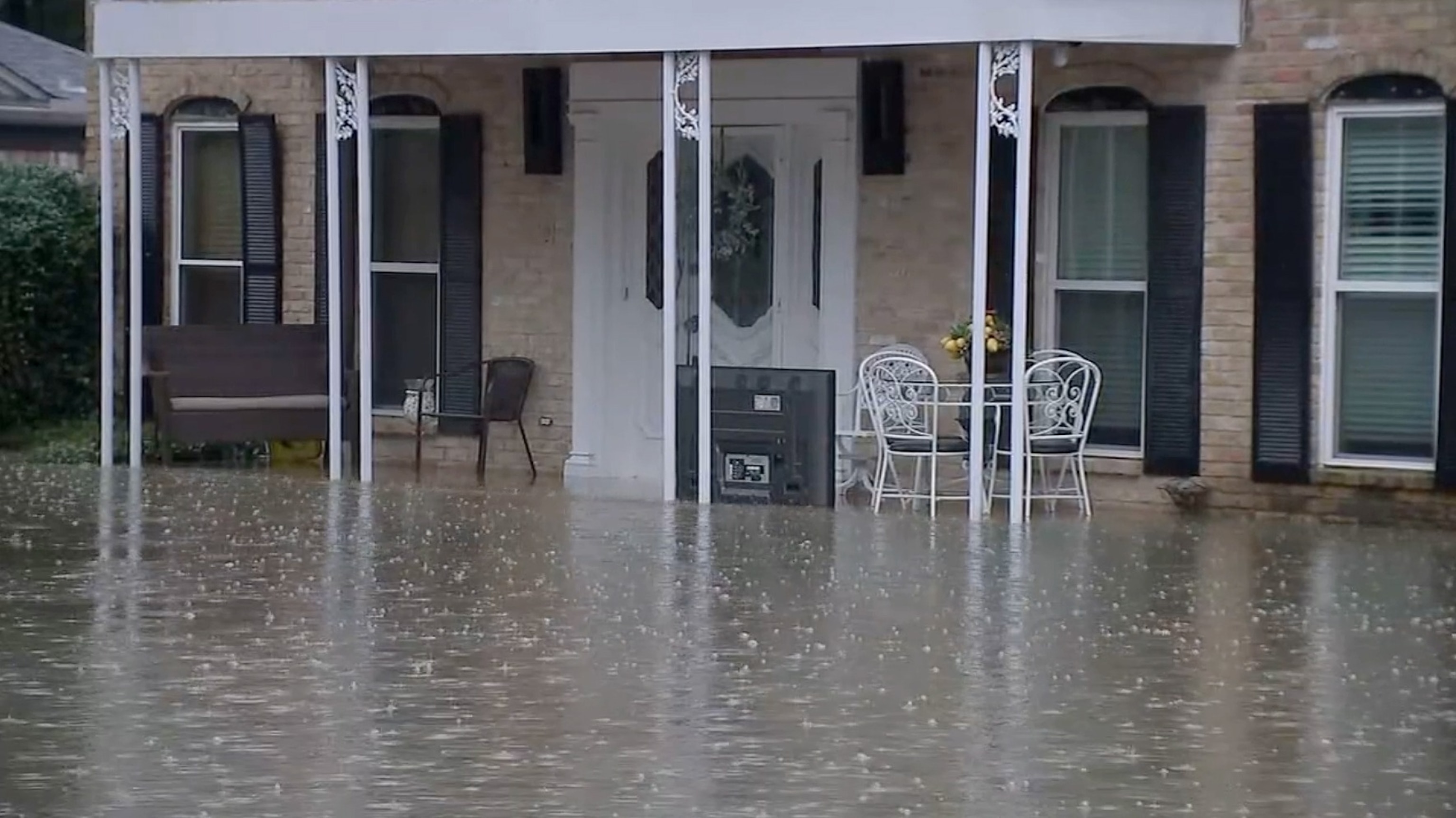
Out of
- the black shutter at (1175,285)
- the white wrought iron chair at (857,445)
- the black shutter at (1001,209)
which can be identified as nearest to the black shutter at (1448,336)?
the black shutter at (1175,285)

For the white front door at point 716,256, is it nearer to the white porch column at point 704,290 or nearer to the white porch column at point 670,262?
the white porch column at point 704,290

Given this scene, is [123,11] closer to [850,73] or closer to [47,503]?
[47,503]

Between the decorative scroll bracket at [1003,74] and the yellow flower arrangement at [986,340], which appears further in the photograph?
the yellow flower arrangement at [986,340]

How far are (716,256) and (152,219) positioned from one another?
13.6ft

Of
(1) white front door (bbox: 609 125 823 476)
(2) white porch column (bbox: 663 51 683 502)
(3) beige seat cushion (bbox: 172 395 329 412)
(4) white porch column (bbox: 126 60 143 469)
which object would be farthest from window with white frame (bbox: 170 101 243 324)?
(2) white porch column (bbox: 663 51 683 502)

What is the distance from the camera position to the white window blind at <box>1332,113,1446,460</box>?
13250 millimetres

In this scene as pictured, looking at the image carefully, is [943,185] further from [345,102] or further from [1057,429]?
[345,102]

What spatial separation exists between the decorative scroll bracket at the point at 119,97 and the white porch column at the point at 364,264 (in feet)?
4.84

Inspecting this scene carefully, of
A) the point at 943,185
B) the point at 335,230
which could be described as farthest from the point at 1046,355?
the point at 335,230

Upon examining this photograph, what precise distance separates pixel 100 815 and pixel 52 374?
10825 mm

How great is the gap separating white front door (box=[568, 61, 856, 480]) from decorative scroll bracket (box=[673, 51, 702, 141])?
122 centimetres

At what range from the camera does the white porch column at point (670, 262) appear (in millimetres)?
13609

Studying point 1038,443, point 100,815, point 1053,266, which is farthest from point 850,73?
point 100,815

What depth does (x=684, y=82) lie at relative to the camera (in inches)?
542
